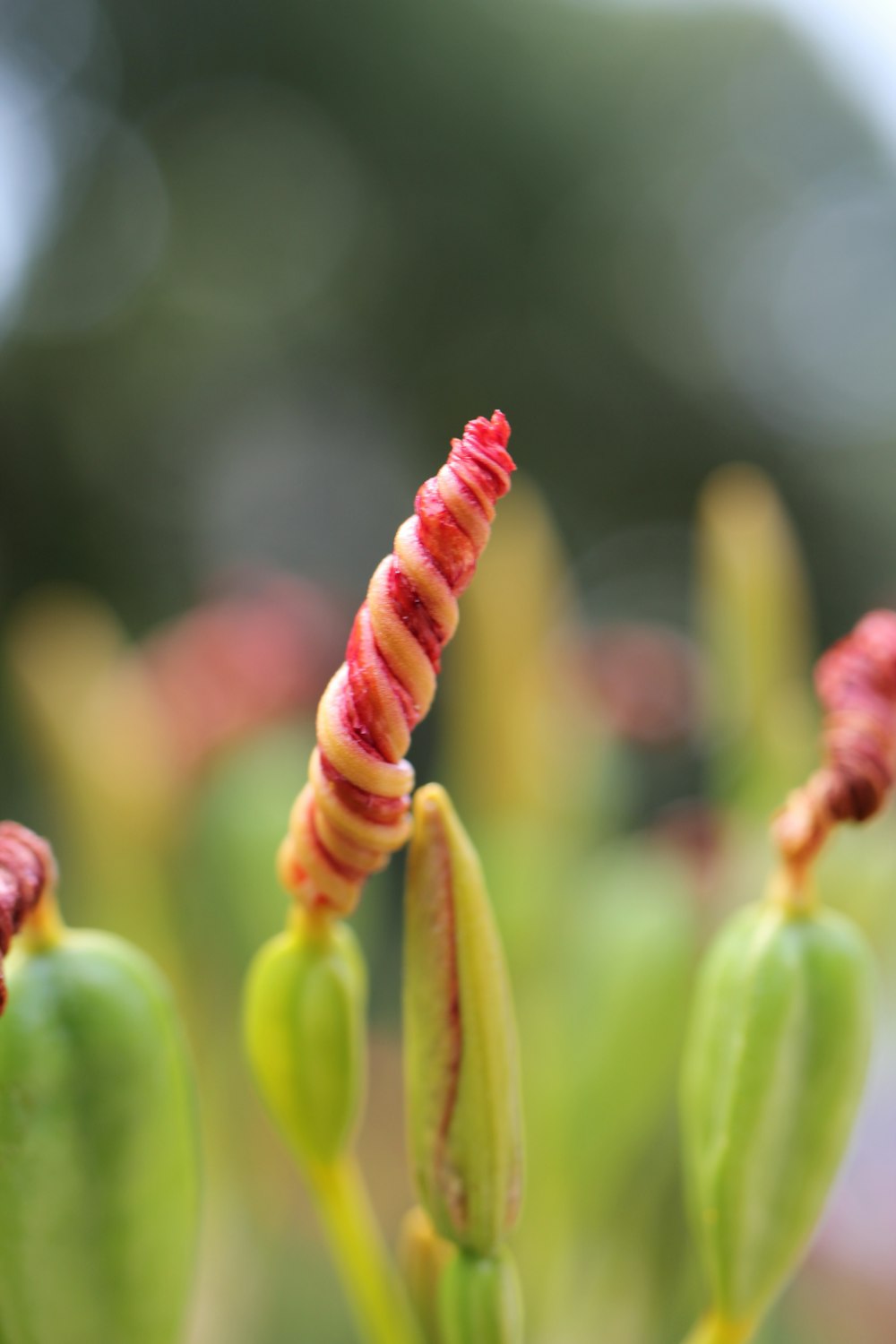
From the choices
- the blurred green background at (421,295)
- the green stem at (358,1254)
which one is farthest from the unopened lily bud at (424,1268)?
the blurred green background at (421,295)

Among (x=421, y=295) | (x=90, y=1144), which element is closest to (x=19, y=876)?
(x=90, y=1144)

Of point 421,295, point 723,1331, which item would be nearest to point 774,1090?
point 723,1331

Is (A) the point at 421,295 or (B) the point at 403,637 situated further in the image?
(A) the point at 421,295

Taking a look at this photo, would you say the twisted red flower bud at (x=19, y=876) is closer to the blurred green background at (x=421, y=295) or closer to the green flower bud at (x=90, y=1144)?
the green flower bud at (x=90, y=1144)

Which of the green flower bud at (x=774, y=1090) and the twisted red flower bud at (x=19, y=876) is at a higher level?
the twisted red flower bud at (x=19, y=876)

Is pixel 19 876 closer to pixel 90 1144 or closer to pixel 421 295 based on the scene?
pixel 90 1144

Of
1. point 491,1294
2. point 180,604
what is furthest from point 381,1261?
point 180,604

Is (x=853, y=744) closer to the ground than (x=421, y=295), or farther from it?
closer to the ground
